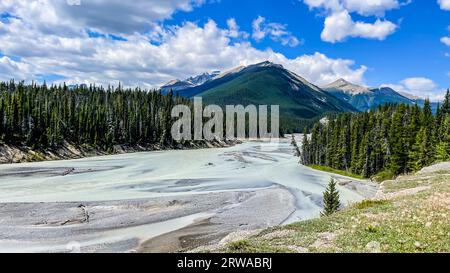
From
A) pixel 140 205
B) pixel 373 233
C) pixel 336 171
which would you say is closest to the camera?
pixel 373 233

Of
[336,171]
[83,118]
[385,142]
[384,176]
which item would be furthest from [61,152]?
[385,142]

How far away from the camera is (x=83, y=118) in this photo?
12388 centimetres

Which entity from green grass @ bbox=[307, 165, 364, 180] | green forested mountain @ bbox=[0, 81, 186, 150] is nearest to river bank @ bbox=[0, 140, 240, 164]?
green forested mountain @ bbox=[0, 81, 186, 150]

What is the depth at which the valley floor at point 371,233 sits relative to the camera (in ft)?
55.9

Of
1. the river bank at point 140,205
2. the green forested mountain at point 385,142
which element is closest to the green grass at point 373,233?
the river bank at point 140,205

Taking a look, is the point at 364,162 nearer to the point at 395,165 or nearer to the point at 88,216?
the point at 395,165

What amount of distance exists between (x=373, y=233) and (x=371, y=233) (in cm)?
10

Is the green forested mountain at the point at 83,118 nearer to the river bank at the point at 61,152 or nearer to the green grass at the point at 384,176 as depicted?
the river bank at the point at 61,152

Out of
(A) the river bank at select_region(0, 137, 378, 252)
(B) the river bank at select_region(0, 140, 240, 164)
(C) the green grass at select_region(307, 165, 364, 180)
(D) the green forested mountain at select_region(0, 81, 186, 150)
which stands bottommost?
(C) the green grass at select_region(307, 165, 364, 180)

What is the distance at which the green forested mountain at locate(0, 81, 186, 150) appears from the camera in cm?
10294

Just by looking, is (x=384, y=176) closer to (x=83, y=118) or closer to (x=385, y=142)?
(x=385, y=142)

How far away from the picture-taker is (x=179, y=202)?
52.0 m

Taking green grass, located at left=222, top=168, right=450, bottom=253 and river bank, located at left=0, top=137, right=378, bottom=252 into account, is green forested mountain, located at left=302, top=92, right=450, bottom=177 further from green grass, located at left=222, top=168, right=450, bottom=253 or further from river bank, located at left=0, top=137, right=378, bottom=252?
green grass, located at left=222, top=168, right=450, bottom=253

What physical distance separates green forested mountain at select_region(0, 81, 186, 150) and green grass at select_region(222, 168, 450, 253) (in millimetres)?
96806
